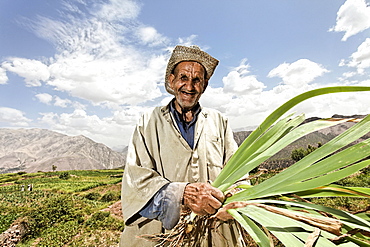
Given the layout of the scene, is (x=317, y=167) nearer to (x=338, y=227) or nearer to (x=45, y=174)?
(x=338, y=227)

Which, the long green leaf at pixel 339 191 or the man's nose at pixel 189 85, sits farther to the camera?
the man's nose at pixel 189 85

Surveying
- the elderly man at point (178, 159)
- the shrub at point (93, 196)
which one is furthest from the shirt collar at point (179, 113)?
the shrub at point (93, 196)

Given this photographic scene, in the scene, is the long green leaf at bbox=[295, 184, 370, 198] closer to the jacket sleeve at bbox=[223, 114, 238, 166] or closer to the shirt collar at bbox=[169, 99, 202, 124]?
the jacket sleeve at bbox=[223, 114, 238, 166]

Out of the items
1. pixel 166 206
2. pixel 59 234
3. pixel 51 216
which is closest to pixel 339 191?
pixel 166 206

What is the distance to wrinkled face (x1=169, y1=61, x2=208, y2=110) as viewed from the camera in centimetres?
133

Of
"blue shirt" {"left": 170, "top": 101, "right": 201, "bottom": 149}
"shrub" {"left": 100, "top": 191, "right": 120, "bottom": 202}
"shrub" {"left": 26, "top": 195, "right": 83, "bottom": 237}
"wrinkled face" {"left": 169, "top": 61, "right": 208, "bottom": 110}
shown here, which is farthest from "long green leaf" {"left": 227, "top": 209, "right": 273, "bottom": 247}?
"shrub" {"left": 100, "top": 191, "right": 120, "bottom": 202}

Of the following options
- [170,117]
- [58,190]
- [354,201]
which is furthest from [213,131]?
[58,190]

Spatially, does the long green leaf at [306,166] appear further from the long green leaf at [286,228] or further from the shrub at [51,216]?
the shrub at [51,216]

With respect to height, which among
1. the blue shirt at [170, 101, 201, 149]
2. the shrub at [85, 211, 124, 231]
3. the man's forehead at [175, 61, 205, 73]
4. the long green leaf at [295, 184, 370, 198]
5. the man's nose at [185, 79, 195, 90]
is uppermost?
the man's forehead at [175, 61, 205, 73]

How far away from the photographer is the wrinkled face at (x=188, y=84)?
133 centimetres

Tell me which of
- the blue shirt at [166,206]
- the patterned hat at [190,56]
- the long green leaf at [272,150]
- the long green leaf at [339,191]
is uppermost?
the patterned hat at [190,56]

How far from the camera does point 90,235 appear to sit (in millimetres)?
6512

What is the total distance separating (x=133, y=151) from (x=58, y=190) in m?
17.4

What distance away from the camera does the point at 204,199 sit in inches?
30.9
